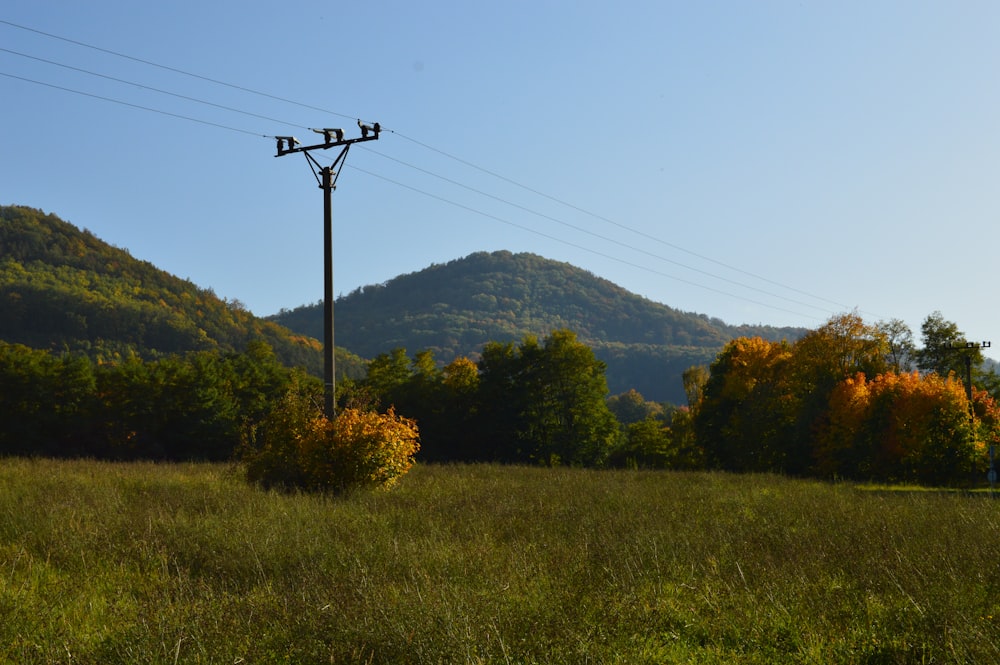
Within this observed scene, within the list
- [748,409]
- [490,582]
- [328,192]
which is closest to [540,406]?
[748,409]

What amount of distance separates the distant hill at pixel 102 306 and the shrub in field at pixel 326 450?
86839 millimetres

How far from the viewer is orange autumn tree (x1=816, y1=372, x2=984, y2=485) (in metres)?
38.0

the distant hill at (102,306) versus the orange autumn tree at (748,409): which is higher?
the distant hill at (102,306)

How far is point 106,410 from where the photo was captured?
49.9 meters

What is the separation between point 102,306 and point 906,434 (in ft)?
356

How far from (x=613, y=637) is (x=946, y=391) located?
124 feet

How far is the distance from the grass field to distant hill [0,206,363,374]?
94753 mm

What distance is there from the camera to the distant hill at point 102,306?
112375 mm

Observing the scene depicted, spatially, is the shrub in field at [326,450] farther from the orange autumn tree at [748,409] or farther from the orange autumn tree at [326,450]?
the orange autumn tree at [748,409]

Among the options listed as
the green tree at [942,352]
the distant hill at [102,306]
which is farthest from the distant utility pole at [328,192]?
the distant hill at [102,306]

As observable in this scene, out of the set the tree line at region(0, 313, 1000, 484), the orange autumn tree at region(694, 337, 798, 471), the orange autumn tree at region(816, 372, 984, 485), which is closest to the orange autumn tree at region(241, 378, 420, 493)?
the tree line at region(0, 313, 1000, 484)

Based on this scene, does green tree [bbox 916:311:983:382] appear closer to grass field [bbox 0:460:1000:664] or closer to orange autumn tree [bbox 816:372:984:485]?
orange autumn tree [bbox 816:372:984:485]

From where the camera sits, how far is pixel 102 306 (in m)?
116

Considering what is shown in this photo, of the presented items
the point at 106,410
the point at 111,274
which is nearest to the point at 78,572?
the point at 106,410
